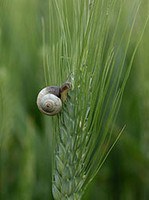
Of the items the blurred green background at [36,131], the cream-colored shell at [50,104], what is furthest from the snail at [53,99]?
the blurred green background at [36,131]

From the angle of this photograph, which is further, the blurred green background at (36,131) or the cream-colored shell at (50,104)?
the blurred green background at (36,131)

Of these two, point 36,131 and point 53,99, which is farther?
point 36,131

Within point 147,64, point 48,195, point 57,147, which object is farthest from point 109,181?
point 57,147

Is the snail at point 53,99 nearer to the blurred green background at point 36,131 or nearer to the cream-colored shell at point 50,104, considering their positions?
the cream-colored shell at point 50,104

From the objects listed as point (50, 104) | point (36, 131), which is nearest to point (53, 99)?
point (50, 104)

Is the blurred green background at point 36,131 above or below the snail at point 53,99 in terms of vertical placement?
below

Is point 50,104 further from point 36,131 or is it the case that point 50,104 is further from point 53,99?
point 36,131

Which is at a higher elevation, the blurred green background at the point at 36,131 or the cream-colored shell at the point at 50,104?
the cream-colored shell at the point at 50,104
